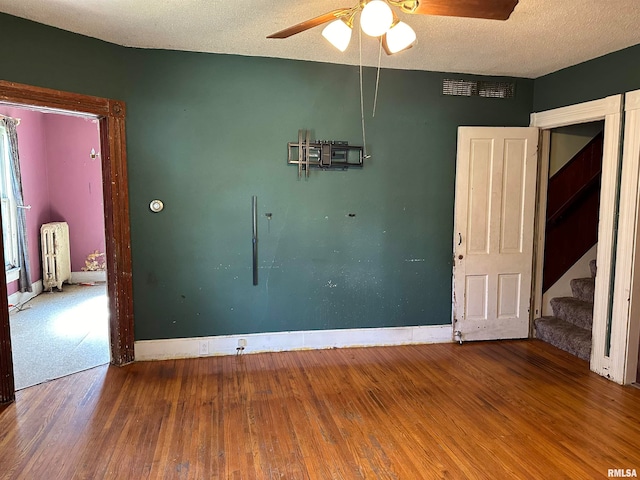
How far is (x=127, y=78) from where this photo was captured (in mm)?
3342

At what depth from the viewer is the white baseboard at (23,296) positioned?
5.03 metres

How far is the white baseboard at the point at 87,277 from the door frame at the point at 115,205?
3403 mm

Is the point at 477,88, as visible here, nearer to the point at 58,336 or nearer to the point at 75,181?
the point at 58,336

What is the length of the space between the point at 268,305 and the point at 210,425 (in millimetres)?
1303

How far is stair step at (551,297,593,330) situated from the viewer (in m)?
3.90

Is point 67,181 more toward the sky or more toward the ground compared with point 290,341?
more toward the sky

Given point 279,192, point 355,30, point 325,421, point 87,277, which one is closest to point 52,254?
point 87,277

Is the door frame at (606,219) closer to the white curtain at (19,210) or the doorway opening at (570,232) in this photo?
the doorway opening at (570,232)

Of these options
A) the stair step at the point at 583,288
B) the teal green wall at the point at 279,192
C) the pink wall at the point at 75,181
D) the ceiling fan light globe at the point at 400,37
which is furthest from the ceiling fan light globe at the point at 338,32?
the pink wall at the point at 75,181

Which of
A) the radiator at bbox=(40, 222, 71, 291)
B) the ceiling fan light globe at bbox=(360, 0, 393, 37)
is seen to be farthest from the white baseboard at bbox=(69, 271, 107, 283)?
the ceiling fan light globe at bbox=(360, 0, 393, 37)

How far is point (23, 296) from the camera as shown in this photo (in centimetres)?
527

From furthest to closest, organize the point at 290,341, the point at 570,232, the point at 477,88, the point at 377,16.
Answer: the point at 570,232 < the point at 477,88 < the point at 290,341 < the point at 377,16

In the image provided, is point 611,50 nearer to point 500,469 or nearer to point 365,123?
point 365,123

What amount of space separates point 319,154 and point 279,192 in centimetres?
48
